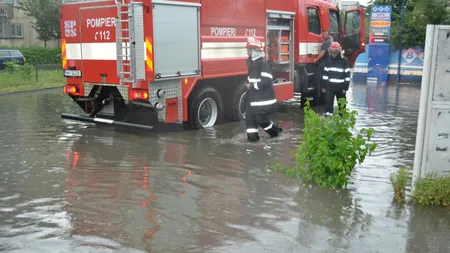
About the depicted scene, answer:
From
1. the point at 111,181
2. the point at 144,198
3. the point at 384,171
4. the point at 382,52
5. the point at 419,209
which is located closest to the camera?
the point at 419,209

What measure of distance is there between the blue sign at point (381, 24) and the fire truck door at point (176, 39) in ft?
49.1

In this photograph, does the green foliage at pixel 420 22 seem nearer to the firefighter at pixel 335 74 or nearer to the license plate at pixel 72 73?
the firefighter at pixel 335 74

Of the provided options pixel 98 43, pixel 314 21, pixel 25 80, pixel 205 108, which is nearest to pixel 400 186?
pixel 205 108

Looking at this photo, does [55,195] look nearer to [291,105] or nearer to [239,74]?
[239,74]

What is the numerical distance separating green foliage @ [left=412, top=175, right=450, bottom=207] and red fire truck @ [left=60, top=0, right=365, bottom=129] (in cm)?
494

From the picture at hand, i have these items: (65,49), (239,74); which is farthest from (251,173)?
(65,49)

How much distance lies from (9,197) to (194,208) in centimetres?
215

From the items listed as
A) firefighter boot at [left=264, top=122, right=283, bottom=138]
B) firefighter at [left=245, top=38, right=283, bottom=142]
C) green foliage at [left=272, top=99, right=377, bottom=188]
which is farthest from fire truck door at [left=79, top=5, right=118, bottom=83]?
green foliage at [left=272, top=99, right=377, bottom=188]

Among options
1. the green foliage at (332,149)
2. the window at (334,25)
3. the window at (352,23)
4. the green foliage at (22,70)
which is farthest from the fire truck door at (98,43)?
the green foliage at (22,70)

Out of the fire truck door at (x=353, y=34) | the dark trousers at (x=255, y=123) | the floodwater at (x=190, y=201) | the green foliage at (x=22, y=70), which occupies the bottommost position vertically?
the floodwater at (x=190, y=201)

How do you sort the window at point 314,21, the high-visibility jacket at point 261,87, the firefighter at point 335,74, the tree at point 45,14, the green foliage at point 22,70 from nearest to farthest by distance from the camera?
1. the high-visibility jacket at point 261,87
2. the firefighter at point 335,74
3. the window at point 314,21
4. the green foliage at point 22,70
5. the tree at point 45,14

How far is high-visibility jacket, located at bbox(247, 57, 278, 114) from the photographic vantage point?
848 centimetres

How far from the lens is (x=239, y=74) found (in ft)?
34.9

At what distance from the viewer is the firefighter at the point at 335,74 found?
32.6ft
